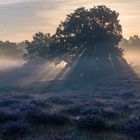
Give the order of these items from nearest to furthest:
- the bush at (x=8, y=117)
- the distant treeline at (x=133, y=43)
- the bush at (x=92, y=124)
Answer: the bush at (x=92, y=124)
the bush at (x=8, y=117)
the distant treeline at (x=133, y=43)

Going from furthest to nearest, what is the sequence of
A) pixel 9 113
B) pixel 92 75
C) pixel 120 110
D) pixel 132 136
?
pixel 92 75, pixel 120 110, pixel 9 113, pixel 132 136

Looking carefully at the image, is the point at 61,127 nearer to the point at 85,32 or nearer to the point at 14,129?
the point at 14,129

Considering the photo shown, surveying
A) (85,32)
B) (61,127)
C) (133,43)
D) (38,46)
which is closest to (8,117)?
(61,127)

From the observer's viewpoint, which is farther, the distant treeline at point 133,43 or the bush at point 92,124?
the distant treeline at point 133,43

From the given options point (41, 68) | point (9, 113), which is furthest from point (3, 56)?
point (9, 113)

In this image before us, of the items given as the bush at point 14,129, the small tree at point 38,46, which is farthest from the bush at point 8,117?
the small tree at point 38,46

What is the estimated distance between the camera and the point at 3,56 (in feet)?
494

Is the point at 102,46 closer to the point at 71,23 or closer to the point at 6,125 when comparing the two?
the point at 71,23

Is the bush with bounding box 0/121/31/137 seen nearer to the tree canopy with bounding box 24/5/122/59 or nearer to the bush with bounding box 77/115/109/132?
the bush with bounding box 77/115/109/132

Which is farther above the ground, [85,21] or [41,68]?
[85,21]

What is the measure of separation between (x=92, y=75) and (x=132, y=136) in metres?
62.0

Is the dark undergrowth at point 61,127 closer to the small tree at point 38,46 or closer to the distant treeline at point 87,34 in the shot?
the distant treeline at point 87,34

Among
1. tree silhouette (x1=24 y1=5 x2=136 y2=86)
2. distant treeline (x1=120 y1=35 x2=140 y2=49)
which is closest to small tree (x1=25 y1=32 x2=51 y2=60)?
tree silhouette (x1=24 y1=5 x2=136 y2=86)

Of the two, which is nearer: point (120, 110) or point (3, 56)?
point (120, 110)
